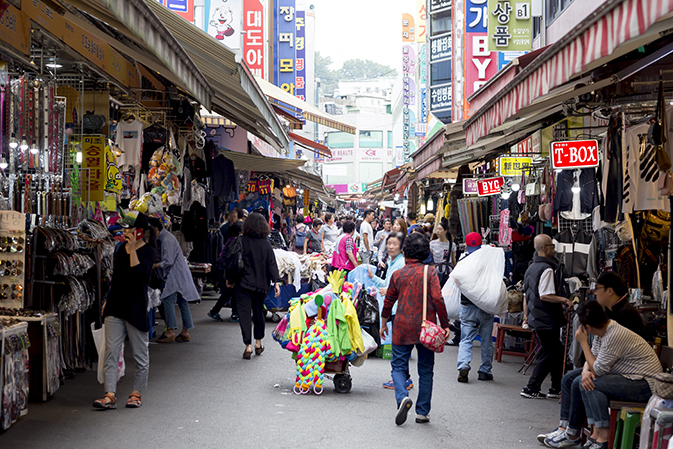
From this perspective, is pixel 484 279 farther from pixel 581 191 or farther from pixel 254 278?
pixel 254 278

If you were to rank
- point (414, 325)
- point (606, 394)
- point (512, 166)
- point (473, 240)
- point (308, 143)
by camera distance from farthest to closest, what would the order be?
1. point (308, 143)
2. point (512, 166)
3. point (473, 240)
4. point (414, 325)
5. point (606, 394)

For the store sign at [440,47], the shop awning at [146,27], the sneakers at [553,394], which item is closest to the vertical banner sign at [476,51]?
the sneakers at [553,394]

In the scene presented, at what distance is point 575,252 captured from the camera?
909 centimetres

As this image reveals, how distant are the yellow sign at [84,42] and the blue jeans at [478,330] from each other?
534 centimetres

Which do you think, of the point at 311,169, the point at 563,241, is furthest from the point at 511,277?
the point at 311,169

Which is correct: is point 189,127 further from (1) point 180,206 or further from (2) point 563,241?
(2) point 563,241

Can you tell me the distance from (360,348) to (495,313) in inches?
85.7

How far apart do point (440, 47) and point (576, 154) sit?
89.4 feet

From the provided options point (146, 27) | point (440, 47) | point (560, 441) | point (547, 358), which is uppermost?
point (440, 47)

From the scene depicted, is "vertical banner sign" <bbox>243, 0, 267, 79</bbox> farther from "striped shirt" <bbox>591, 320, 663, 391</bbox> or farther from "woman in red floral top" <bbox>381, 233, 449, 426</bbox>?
"striped shirt" <bbox>591, 320, 663, 391</bbox>

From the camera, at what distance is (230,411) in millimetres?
6875

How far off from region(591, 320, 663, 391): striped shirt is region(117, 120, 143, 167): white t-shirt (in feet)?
21.4

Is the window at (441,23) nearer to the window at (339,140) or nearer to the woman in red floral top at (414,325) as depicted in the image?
the woman in red floral top at (414,325)

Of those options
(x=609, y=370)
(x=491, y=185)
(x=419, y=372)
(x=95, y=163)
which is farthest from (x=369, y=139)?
(x=609, y=370)
